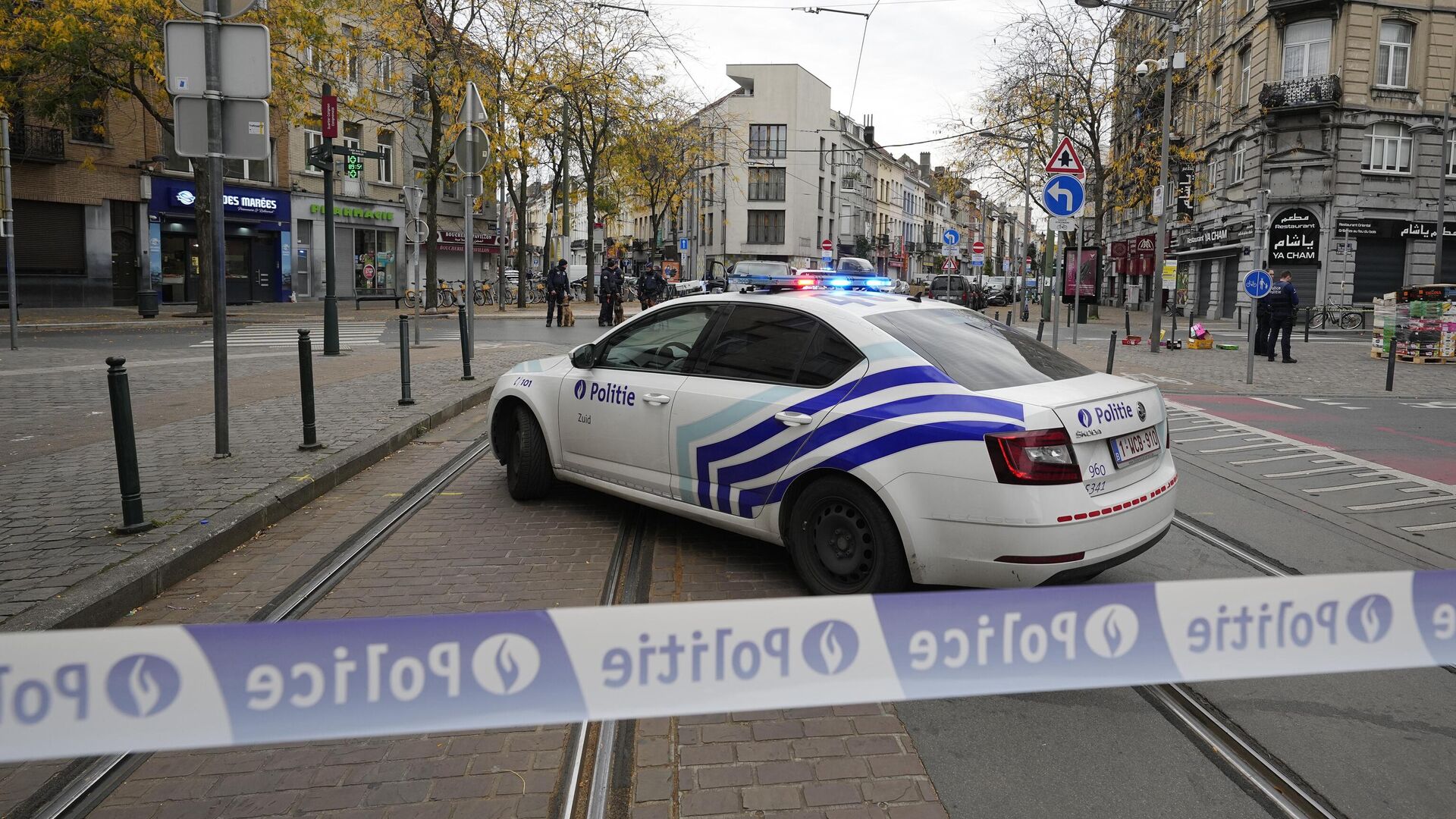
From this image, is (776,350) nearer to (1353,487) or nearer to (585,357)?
(585,357)

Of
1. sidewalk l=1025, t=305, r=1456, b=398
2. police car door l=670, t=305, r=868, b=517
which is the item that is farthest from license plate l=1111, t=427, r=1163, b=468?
sidewalk l=1025, t=305, r=1456, b=398

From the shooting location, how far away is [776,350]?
16.9 ft

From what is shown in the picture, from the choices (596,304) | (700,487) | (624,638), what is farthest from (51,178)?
(624,638)

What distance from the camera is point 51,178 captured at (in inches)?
1188

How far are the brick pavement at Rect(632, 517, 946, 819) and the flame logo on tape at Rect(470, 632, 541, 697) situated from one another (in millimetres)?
1011

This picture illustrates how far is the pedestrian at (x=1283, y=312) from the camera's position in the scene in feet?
63.3

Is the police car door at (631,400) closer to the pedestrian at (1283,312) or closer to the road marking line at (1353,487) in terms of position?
the road marking line at (1353,487)

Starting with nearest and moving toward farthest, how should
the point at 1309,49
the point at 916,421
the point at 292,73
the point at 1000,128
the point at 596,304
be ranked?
1. the point at 916,421
2. the point at 292,73
3. the point at 1309,49
4. the point at 1000,128
5. the point at 596,304

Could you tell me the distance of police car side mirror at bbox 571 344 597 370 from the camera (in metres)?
6.25

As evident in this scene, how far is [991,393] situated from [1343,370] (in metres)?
16.9

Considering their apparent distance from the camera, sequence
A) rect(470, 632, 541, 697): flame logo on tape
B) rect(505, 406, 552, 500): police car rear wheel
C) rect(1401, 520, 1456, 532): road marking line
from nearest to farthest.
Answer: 1. rect(470, 632, 541, 697): flame logo on tape
2. rect(505, 406, 552, 500): police car rear wheel
3. rect(1401, 520, 1456, 532): road marking line

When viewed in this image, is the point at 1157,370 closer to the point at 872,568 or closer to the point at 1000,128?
the point at 872,568

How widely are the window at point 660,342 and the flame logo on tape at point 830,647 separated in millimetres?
3403

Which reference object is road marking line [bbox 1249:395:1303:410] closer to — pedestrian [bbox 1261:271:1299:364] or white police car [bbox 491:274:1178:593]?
pedestrian [bbox 1261:271:1299:364]
